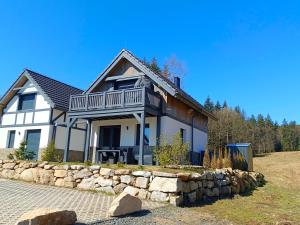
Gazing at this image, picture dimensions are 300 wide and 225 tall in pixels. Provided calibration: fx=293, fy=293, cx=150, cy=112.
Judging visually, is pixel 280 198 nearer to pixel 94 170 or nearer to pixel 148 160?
pixel 148 160

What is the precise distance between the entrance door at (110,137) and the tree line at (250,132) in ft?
61.5

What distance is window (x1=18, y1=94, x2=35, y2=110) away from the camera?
23.6m

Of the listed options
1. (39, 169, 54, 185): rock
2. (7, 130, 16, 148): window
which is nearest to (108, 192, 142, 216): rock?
(39, 169, 54, 185): rock

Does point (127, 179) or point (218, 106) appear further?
point (218, 106)

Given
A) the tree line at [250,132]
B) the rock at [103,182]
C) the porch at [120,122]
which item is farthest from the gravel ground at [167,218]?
the tree line at [250,132]

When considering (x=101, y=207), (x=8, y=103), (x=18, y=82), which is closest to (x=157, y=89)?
(x=101, y=207)

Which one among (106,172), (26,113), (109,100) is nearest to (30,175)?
(106,172)

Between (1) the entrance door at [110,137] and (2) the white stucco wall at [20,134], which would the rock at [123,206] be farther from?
(2) the white stucco wall at [20,134]

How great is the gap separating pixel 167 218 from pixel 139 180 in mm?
3202

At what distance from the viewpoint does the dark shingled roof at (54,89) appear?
22.0m

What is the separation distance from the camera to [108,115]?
17.5 m

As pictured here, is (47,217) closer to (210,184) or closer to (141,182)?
(141,182)

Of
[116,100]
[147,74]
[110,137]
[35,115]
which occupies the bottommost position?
[110,137]

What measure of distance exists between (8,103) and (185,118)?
1523 cm
